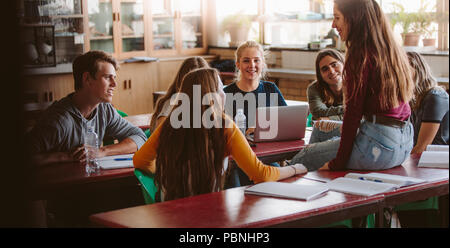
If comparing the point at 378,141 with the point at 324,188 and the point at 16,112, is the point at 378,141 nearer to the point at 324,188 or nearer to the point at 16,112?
the point at 324,188

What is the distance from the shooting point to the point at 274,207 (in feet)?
5.94

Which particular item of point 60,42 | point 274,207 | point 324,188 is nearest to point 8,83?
point 274,207

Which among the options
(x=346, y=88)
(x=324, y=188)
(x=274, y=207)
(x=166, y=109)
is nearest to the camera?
(x=274, y=207)

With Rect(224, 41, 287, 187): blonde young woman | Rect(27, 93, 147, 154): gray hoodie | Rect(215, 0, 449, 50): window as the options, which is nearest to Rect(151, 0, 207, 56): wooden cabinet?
Rect(215, 0, 449, 50): window

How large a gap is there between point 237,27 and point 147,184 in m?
5.50

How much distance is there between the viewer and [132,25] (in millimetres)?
7051

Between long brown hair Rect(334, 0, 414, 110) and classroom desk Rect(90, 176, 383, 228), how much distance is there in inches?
22.3

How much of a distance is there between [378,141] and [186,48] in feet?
18.5

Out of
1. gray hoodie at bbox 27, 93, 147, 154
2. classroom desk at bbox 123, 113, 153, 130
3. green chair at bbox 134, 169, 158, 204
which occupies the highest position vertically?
gray hoodie at bbox 27, 93, 147, 154

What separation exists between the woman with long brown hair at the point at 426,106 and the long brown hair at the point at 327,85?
0.85m

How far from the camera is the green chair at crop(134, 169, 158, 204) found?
221cm

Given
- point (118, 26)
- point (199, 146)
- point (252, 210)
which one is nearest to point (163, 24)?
point (118, 26)

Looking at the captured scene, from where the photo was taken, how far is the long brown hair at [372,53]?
2275 millimetres

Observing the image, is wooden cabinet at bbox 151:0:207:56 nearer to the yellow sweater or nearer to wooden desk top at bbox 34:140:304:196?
wooden desk top at bbox 34:140:304:196
